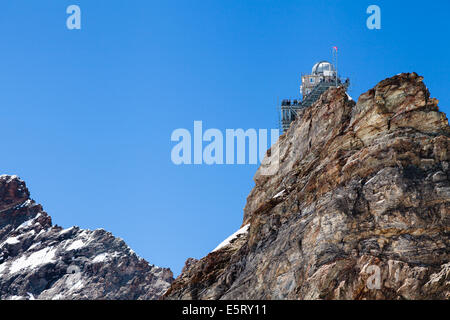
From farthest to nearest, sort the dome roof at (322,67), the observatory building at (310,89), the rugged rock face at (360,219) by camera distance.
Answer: the dome roof at (322,67)
the observatory building at (310,89)
the rugged rock face at (360,219)

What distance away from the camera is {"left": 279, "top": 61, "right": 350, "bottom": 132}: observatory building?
115812 millimetres

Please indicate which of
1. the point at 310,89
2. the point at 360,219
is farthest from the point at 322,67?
the point at 360,219

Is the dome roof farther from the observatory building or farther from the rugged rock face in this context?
the rugged rock face

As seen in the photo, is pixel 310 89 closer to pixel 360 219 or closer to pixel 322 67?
pixel 322 67

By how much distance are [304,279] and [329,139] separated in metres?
19.3

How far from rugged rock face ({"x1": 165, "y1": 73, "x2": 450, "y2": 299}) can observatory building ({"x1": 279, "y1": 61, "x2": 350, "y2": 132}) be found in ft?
129

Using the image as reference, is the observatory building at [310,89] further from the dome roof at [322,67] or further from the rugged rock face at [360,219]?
the rugged rock face at [360,219]

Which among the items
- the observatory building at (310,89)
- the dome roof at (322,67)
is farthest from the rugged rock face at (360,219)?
the dome roof at (322,67)

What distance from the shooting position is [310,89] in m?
122

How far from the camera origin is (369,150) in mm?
64250

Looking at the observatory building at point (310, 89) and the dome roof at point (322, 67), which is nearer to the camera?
the observatory building at point (310, 89)

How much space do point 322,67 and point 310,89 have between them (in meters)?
5.44

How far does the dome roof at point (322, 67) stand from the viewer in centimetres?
12387
